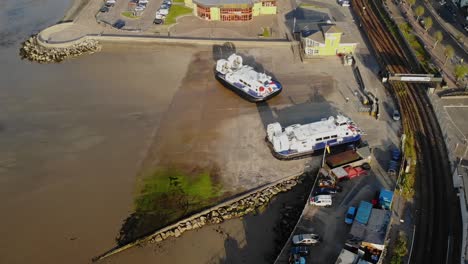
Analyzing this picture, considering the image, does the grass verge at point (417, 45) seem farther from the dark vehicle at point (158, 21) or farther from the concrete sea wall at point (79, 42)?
the dark vehicle at point (158, 21)

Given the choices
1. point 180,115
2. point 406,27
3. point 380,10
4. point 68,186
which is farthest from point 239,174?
point 380,10

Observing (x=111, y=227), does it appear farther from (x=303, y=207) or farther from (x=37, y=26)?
(x=37, y=26)

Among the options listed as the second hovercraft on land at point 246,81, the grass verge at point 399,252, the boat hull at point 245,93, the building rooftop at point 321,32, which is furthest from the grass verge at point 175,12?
the grass verge at point 399,252

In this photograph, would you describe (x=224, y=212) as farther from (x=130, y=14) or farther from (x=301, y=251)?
(x=130, y=14)

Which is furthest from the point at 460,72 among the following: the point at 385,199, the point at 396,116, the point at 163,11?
the point at 163,11

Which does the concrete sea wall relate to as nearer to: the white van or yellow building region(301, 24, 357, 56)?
yellow building region(301, 24, 357, 56)

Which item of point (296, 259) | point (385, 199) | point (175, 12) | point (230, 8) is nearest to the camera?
point (296, 259)
